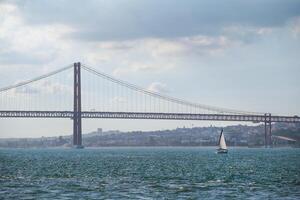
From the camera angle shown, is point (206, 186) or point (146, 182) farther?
point (146, 182)

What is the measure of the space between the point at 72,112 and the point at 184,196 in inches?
4272

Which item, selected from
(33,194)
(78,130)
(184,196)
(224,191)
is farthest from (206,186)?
(78,130)

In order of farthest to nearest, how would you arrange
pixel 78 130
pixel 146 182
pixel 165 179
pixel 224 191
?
1. pixel 78 130
2. pixel 165 179
3. pixel 146 182
4. pixel 224 191

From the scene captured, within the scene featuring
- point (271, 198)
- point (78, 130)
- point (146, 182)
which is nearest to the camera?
point (271, 198)

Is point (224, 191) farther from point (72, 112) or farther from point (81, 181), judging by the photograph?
point (72, 112)

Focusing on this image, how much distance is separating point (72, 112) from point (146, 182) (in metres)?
98.9

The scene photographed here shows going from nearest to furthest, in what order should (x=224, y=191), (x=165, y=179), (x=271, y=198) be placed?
(x=271, y=198), (x=224, y=191), (x=165, y=179)

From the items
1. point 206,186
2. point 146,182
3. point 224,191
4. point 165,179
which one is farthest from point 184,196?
point 165,179

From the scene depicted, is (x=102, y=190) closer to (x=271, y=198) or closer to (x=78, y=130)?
(x=271, y=198)

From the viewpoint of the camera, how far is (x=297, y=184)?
4356cm

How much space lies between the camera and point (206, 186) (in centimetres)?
4209

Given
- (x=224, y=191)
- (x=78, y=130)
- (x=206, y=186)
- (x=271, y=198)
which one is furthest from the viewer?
(x=78, y=130)

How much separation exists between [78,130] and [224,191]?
104m

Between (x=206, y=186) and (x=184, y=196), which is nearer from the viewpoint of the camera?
(x=184, y=196)
